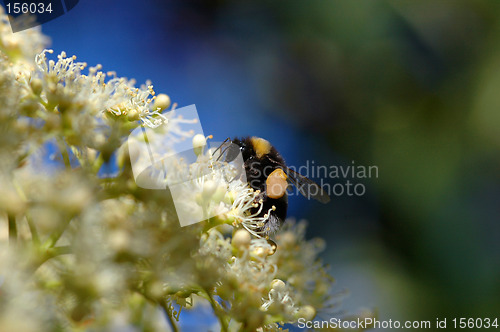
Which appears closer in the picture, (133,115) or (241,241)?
(241,241)

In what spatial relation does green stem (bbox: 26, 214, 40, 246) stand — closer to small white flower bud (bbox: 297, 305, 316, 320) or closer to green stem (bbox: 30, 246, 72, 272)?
green stem (bbox: 30, 246, 72, 272)

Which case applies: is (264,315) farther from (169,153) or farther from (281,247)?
(281,247)

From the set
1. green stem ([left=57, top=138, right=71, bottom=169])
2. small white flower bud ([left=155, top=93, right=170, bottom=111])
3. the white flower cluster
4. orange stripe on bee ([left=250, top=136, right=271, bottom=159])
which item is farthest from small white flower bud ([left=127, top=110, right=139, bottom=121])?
orange stripe on bee ([left=250, top=136, right=271, bottom=159])

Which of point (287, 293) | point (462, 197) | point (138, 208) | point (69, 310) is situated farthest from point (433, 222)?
point (69, 310)

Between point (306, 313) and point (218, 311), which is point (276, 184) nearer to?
point (306, 313)

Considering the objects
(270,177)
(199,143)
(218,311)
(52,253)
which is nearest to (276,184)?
(270,177)

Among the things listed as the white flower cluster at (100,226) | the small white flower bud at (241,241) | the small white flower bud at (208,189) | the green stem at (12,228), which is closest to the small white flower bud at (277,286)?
the white flower cluster at (100,226)

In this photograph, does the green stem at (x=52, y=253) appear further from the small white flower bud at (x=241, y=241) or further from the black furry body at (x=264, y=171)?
the black furry body at (x=264, y=171)
